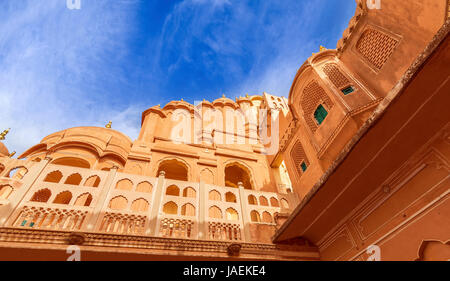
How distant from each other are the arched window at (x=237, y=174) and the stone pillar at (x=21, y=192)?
21.4 feet

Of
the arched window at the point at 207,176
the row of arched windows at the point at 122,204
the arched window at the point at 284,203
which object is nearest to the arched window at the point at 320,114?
the arched window at the point at 284,203

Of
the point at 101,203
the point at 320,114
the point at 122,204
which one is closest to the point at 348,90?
the point at 320,114

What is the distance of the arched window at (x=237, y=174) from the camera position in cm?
1036

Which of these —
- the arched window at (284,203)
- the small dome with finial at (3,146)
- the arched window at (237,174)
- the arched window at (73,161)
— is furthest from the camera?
the arched window at (73,161)

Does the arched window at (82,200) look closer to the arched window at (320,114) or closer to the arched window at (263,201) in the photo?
the arched window at (263,201)

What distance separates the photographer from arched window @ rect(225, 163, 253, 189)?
1036cm

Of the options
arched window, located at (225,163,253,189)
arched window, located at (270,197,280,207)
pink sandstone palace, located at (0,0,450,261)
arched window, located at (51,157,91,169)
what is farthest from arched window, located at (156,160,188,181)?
arched window, located at (270,197,280,207)

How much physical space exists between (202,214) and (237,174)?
19.3 ft

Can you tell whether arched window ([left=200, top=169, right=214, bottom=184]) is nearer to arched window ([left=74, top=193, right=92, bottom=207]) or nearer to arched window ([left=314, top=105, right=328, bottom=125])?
arched window ([left=74, top=193, right=92, bottom=207])

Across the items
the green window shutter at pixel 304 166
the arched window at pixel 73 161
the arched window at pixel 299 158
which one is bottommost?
the green window shutter at pixel 304 166

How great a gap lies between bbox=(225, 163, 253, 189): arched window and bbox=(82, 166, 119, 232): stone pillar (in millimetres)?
5351

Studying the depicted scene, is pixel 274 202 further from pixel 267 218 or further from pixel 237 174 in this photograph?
pixel 237 174

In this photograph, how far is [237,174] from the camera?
11.5 m
